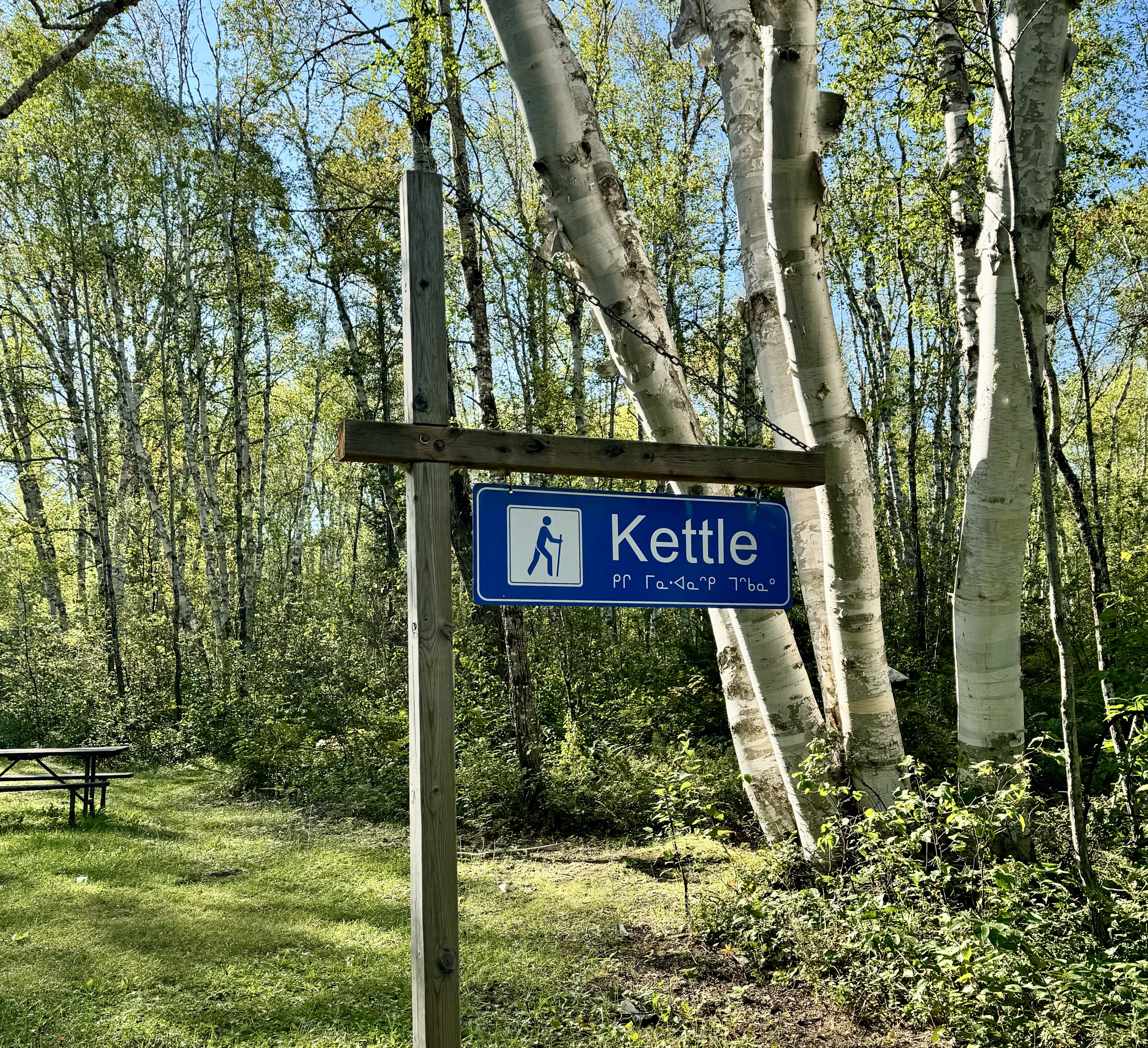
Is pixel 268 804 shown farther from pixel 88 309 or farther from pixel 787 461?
pixel 88 309

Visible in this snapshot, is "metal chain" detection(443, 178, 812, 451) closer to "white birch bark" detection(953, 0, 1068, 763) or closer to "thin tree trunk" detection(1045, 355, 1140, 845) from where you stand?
"white birch bark" detection(953, 0, 1068, 763)

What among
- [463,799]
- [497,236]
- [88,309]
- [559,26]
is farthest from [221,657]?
[559,26]

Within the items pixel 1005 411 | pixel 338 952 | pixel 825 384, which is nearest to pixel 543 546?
pixel 825 384

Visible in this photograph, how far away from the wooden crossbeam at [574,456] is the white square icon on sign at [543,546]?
0.40ft

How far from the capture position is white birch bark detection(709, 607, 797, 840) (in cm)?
431

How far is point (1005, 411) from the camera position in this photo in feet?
11.1

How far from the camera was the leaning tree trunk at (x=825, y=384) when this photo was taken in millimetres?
3156

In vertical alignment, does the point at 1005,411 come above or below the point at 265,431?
below

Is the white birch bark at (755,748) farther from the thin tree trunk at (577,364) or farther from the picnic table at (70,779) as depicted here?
the thin tree trunk at (577,364)

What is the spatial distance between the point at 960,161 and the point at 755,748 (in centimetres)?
450

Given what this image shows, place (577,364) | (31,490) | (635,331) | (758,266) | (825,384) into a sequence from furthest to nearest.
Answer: (31,490) < (577,364) < (758,266) < (825,384) < (635,331)

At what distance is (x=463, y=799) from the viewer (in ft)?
22.9

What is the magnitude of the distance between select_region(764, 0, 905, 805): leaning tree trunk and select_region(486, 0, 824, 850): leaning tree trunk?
277 mm

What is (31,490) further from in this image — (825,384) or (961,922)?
(961,922)
